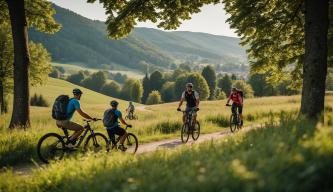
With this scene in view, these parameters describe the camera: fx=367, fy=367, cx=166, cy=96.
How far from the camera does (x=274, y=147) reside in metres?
5.71

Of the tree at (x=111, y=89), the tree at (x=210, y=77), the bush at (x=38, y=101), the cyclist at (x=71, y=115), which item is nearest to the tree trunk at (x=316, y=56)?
the cyclist at (x=71, y=115)

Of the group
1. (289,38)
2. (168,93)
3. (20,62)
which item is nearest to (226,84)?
(168,93)

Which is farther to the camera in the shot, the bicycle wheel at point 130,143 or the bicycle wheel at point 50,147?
the bicycle wheel at point 130,143

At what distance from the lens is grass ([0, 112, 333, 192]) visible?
4.38 meters

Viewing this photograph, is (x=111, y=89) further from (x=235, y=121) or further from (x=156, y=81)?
(x=235, y=121)

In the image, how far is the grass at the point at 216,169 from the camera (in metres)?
4.38

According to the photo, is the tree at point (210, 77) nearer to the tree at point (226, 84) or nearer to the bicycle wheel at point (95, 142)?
the tree at point (226, 84)

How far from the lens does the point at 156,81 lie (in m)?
124

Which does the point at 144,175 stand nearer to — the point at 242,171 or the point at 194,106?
the point at 242,171

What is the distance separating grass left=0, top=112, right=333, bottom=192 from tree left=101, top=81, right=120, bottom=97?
5135 inches

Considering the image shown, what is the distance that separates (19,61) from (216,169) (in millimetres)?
11729

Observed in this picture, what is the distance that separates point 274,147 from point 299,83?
44.5 ft

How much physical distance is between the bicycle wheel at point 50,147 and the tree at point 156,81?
367 feet

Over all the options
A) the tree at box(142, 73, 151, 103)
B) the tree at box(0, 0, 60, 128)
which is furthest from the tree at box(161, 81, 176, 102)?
the tree at box(0, 0, 60, 128)
